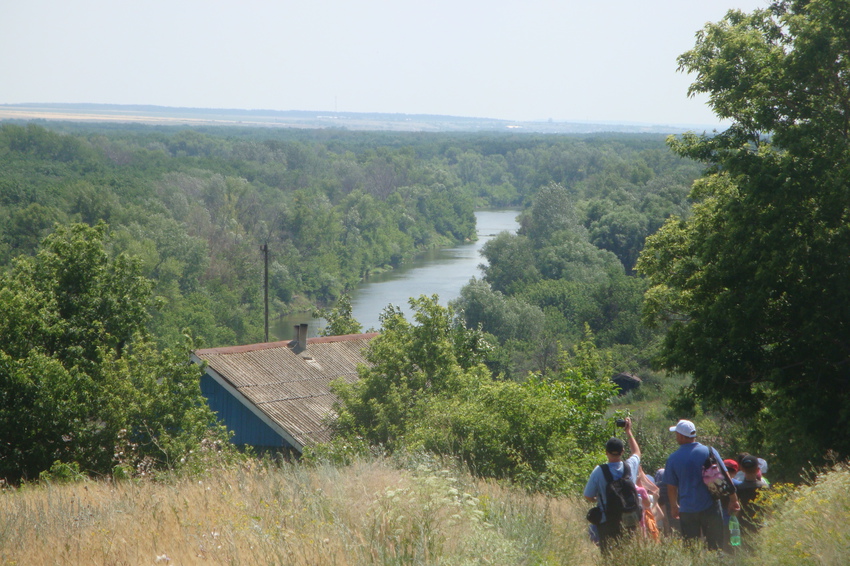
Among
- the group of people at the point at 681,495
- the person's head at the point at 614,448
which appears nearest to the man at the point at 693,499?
the group of people at the point at 681,495

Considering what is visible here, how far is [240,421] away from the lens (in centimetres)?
1791

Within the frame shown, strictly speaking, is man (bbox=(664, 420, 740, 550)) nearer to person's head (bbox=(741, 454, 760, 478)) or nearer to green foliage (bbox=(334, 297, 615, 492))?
person's head (bbox=(741, 454, 760, 478))

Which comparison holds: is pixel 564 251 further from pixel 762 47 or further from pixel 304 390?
pixel 762 47

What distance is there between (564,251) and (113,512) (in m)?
67.1

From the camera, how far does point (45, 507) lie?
6.09 m

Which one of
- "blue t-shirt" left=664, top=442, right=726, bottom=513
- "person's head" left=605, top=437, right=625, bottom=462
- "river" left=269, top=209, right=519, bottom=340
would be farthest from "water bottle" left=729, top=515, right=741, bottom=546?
"river" left=269, top=209, right=519, bottom=340

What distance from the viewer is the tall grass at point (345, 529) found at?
469 centimetres

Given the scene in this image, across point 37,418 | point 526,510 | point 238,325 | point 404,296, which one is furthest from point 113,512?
point 404,296

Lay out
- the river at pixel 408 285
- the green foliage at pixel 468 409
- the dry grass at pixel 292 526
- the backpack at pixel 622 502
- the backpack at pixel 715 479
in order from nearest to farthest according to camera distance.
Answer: the dry grass at pixel 292 526
the backpack at pixel 622 502
the backpack at pixel 715 479
the green foliage at pixel 468 409
the river at pixel 408 285

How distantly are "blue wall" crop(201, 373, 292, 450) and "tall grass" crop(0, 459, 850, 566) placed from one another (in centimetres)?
1115

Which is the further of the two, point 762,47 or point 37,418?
point 762,47

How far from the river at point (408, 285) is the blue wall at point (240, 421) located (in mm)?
29535

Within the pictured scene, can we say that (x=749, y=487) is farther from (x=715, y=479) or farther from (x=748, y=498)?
(x=715, y=479)

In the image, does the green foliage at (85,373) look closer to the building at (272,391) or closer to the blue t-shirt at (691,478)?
the building at (272,391)
